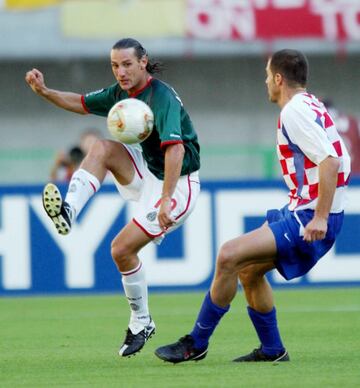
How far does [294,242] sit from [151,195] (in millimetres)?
1461

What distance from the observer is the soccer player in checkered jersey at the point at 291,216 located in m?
8.59

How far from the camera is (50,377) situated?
28.2 feet

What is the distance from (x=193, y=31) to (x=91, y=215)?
746 centimetres

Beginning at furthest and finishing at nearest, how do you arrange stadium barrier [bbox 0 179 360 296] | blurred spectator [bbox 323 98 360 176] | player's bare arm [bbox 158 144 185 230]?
blurred spectator [bbox 323 98 360 176]
stadium barrier [bbox 0 179 360 296]
player's bare arm [bbox 158 144 185 230]

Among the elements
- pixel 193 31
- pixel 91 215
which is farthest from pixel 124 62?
pixel 193 31

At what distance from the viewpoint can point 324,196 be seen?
853 cm

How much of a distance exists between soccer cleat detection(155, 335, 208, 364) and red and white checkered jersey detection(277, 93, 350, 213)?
44.6 inches

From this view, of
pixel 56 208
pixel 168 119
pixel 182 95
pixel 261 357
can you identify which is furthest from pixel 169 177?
pixel 182 95

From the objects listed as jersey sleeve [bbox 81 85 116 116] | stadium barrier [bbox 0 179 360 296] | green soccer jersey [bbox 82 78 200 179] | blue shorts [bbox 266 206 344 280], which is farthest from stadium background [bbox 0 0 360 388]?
jersey sleeve [bbox 81 85 116 116]

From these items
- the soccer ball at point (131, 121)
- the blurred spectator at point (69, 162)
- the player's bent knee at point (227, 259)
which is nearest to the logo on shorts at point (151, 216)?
the soccer ball at point (131, 121)

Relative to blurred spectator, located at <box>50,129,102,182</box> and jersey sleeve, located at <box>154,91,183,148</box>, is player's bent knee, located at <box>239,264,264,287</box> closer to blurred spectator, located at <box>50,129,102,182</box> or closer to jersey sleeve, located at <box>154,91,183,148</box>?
jersey sleeve, located at <box>154,91,183,148</box>

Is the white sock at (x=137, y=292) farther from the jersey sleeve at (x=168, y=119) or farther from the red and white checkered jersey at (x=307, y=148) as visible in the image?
the red and white checkered jersey at (x=307, y=148)

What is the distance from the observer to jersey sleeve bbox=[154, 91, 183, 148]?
9289 millimetres

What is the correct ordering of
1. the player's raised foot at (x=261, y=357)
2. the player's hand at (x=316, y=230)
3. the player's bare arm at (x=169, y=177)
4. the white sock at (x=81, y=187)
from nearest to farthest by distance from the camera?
the player's hand at (x=316, y=230) → the player's bare arm at (x=169, y=177) → the player's raised foot at (x=261, y=357) → the white sock at (x=81, y=187)
